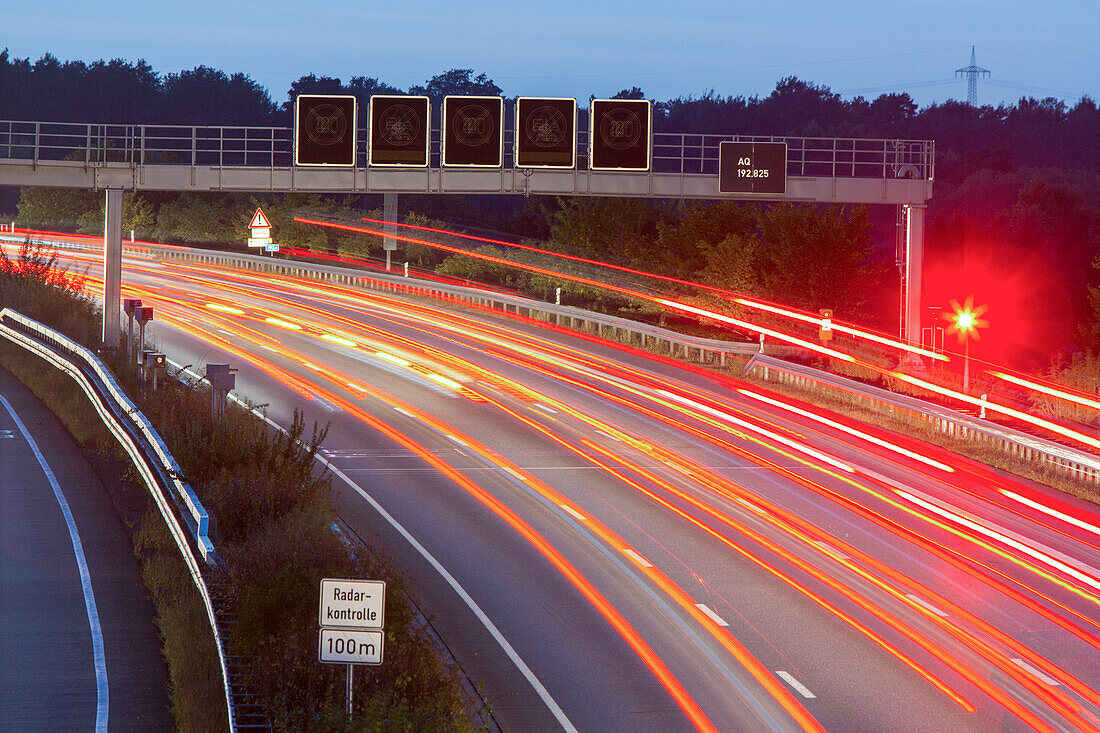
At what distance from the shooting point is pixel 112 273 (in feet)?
115

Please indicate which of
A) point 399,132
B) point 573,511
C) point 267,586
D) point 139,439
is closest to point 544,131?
point 399,132

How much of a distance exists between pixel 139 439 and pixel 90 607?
18.2 ft

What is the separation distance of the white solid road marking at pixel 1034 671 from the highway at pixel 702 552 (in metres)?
0.03

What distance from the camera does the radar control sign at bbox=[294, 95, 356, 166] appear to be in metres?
35.1

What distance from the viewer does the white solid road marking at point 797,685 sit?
44.5 ft

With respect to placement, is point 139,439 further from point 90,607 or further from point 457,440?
point 457,440

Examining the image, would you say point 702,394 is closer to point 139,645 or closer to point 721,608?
point 721,608

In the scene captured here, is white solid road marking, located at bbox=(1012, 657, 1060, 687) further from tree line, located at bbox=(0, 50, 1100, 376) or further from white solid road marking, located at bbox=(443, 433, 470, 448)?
tree line, located at bbox=(0, 50, 1100, 376)

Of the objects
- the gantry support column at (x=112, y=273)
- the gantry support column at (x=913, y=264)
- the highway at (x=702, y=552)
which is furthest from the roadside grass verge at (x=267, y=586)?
the gantry support column at (x=913, y=264)

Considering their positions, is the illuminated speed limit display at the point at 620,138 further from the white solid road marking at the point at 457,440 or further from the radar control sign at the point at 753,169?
the white solid road marking at the point at 457,440

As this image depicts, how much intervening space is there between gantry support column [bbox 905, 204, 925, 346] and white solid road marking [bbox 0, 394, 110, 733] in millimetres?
24763

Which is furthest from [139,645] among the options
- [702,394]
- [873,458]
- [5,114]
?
[5,114]

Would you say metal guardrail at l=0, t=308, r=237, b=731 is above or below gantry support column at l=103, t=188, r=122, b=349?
below

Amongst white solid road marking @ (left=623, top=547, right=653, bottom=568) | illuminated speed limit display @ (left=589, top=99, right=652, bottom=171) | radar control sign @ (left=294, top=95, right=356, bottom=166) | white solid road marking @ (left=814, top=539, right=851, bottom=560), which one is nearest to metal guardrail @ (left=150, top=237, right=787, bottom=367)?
illuminated speed limit display @ (left=589, top=99, right=652, bottom=171)
